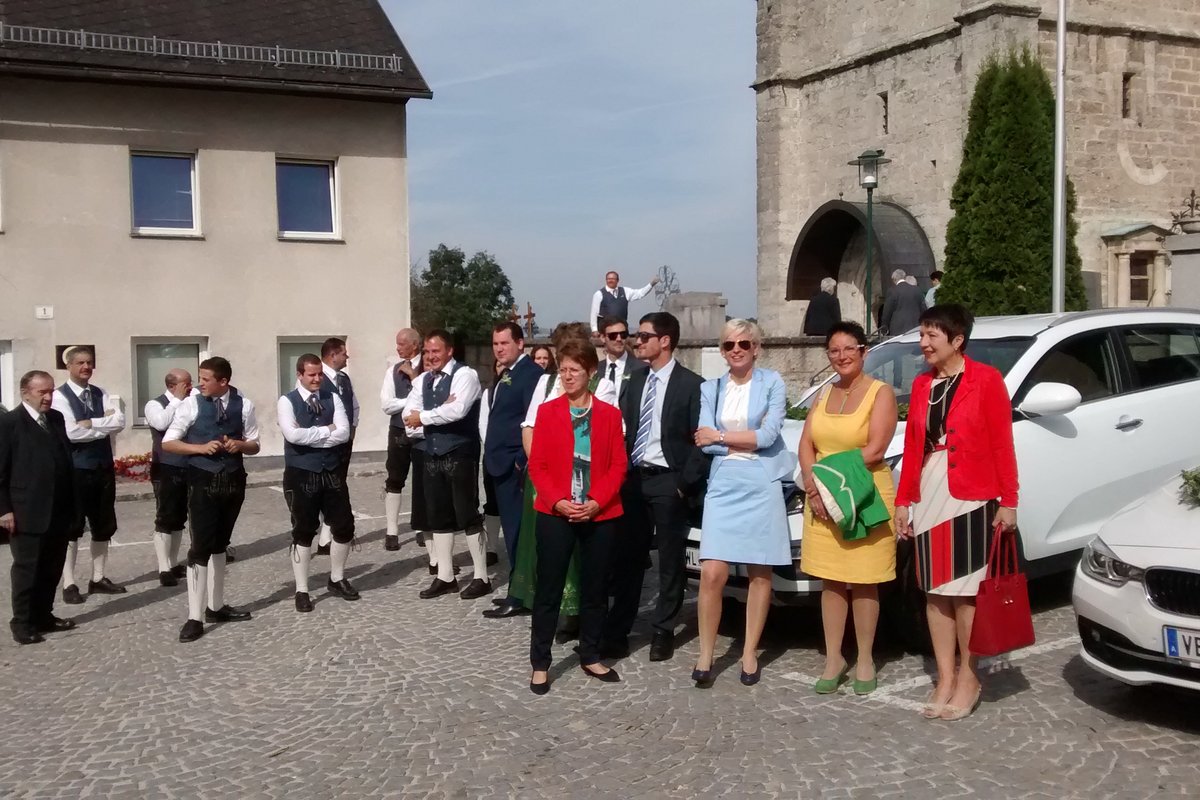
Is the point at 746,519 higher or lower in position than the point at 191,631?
higher

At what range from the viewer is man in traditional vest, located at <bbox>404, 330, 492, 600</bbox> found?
906cm

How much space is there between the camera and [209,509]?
27.0 ft

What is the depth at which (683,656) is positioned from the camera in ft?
23.9

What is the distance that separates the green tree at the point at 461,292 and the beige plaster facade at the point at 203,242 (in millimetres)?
24331

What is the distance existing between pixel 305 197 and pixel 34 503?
1210 centimetres

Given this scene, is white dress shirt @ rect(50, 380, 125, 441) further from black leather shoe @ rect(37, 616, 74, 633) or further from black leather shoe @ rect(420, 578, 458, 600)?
black leather shoe @ rect(420, 578, 458, 600)

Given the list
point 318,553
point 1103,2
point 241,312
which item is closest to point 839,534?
point 318,553

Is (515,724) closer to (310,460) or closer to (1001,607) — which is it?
(1001,607)

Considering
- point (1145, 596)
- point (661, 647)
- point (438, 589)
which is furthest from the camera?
point (438, 589)

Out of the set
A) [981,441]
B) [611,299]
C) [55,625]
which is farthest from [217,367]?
[611,299]

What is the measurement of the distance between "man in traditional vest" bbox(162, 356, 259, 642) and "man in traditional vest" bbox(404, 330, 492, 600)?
1.25 m

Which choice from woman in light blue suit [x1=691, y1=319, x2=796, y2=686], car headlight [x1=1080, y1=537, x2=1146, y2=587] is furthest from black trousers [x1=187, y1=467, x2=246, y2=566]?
car headlight [x1=1080, y1=537, x2=1146, y2=587]

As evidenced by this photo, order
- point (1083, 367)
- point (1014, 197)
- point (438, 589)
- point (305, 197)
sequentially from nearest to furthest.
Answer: point (1083, 367) < point (438, 589) < point (305, 197) < point (1014, 197)

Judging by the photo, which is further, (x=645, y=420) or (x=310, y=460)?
(x=310, y=460)
